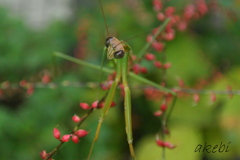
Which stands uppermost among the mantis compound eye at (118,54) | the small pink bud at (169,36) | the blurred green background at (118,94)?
the mantis compound eye at (118,54)

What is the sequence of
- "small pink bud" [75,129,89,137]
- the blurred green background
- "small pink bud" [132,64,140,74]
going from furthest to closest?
the blurred green background, "small pink bud" [132,64,140,74], "small pink bud" [75,129,89,137]

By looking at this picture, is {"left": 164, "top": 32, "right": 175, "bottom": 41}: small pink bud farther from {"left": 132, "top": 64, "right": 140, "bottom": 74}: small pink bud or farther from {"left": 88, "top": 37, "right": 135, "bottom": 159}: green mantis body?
{"left": 88, "top": 37, "right": 135, "bottom": 159}: green mantis body

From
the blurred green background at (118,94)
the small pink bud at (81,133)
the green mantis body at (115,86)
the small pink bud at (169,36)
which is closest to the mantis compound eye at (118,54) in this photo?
the green mantis body at (115,86)

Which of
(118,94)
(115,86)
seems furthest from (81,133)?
(118,94)

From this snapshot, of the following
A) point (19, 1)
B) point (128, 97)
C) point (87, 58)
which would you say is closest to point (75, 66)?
point (87, 58)

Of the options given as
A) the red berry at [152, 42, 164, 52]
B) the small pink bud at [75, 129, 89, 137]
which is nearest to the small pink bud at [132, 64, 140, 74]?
the red berry at [152, 42, 164, 52]

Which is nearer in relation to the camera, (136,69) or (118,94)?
(136,69)

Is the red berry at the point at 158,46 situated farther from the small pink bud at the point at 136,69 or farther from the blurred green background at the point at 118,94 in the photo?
the blurred green background at the point at 118,94

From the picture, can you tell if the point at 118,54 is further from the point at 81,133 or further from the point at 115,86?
the point at 81,133
